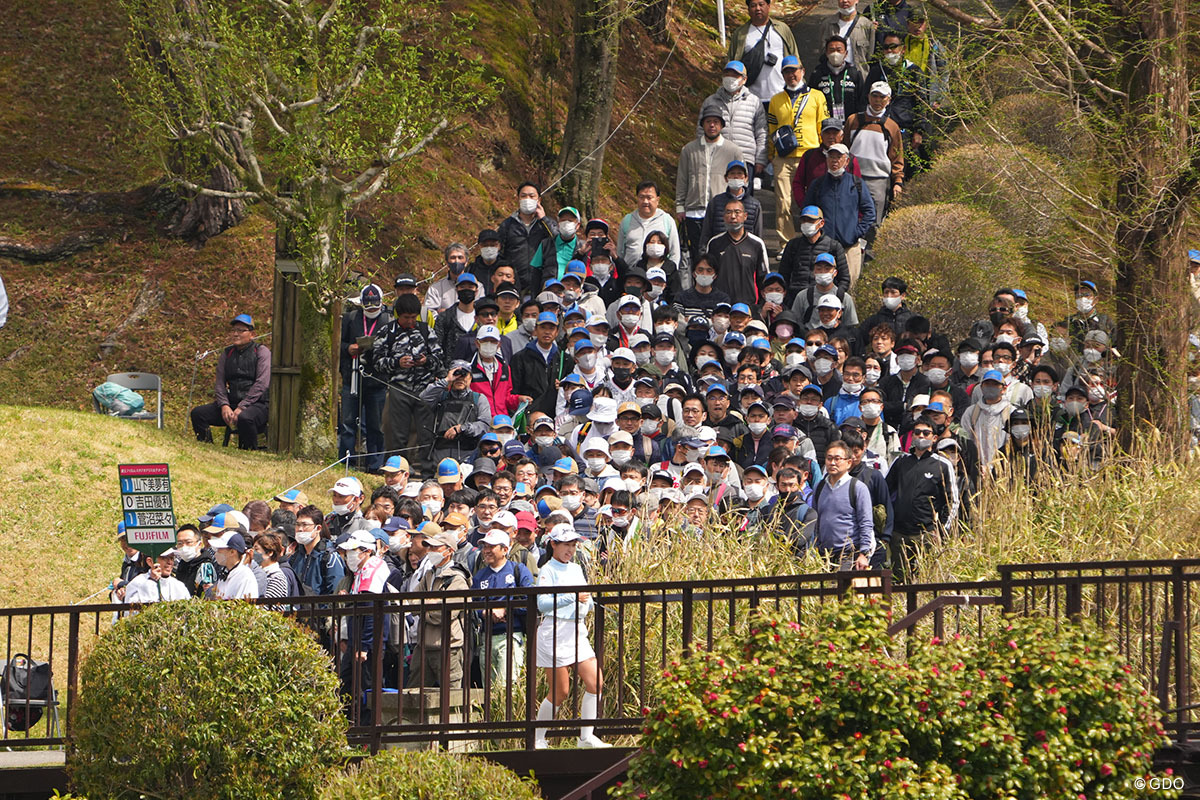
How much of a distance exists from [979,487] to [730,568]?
2.70 m

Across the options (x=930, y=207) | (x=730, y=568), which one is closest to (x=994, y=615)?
(x=730, y=568)

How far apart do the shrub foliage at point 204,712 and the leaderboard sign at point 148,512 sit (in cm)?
351

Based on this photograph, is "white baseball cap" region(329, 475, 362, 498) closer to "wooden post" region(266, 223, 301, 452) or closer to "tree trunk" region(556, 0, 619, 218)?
"wooden post" region(266, 223, 301, 452)

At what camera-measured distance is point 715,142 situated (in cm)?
1961

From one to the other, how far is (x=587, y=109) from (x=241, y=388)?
795cm

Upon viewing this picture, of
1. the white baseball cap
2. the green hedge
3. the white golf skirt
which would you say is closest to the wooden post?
the white baseball cap

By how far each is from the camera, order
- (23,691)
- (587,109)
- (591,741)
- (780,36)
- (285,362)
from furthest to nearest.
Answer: (587,109) → (780,36) → (285,362) → (23,691) → (591,741)

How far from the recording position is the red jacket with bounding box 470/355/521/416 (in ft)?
52.7

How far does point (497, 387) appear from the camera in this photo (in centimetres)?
1630

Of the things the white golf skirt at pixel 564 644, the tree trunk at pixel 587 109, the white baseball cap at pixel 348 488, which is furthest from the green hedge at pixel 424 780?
the tree trunk at pixel 587 109

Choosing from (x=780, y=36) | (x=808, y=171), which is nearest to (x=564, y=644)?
(x=808, y=171)

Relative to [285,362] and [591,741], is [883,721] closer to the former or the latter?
[591,741]

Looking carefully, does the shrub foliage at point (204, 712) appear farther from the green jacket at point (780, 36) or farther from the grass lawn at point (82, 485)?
the green jacket at point (780, 36)

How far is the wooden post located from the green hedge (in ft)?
32.3
